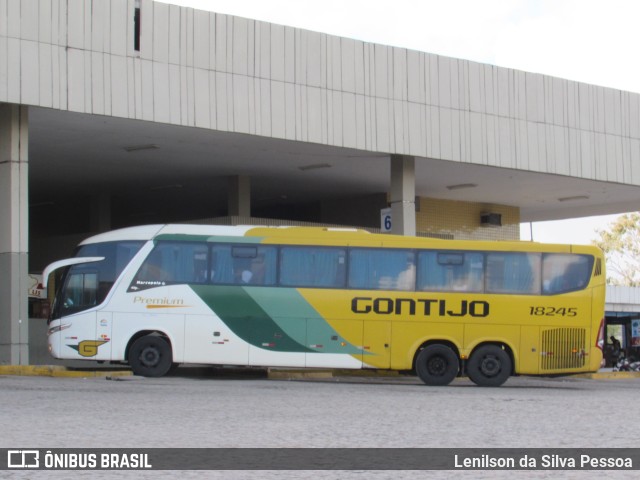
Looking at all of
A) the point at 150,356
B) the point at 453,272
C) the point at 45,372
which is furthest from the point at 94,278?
the point at 453,272

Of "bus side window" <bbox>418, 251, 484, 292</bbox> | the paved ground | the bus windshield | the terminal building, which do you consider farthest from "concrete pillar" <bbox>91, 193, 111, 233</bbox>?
the paved ground

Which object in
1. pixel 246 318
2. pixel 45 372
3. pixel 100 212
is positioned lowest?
pixel 45 372

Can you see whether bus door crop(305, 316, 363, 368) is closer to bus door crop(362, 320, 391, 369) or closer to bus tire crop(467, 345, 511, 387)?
bus door crop(362, 320, 391, 369)

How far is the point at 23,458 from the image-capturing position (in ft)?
29.8

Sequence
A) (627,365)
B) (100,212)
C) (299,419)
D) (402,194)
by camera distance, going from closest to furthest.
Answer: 1. (299,419)
2. (402,194)
3. (627,365)
4. (100,212)

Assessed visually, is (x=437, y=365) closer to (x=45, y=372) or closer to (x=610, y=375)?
(x=45, y=372)

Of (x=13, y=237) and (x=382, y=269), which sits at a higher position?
(x=13, y=237)

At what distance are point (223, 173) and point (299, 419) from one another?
71.7 feet

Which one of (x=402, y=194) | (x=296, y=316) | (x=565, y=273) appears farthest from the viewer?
(x=402, y=194)

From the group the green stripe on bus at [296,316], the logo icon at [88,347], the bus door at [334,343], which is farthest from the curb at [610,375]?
the logo icon at [88,347]

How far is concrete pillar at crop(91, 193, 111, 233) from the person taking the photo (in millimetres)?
39406

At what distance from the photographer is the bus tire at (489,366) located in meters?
23.8

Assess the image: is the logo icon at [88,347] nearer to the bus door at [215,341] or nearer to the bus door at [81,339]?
the bus door at [81,339]

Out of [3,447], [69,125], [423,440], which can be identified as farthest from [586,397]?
[69,125]
